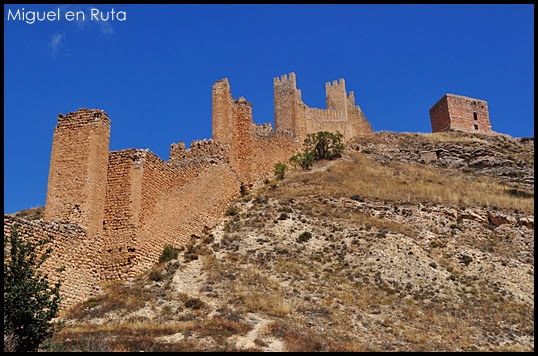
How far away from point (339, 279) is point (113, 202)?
7845 millimetres

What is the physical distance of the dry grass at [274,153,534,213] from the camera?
27.9 metres

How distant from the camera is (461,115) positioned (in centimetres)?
5250

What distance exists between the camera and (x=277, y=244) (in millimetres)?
21766

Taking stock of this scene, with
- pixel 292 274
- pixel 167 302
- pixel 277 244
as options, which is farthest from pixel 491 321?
pixel 167 302

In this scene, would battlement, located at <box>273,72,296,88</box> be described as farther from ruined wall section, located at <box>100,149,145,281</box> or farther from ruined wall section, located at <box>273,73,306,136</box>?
ruined wall section, located at <box>100,149,145,281</box>

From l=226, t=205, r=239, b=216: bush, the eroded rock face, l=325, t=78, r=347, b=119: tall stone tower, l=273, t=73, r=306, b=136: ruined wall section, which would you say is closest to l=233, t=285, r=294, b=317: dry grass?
l=226, t=205, r=239, b=216: bush

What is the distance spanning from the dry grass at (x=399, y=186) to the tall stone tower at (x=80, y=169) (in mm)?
9616

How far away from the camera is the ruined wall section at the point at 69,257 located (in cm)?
1709

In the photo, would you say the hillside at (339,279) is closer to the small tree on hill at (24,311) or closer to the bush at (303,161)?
the small tree on hill at (24,311)

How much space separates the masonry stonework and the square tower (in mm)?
31009

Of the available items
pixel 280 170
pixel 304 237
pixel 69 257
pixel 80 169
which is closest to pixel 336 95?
pixel 280 170

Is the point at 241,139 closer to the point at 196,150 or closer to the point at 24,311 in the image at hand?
the point at 196,150

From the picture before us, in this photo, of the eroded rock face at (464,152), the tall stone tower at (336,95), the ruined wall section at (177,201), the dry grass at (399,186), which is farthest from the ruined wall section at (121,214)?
the tall stone tower at (336,95)

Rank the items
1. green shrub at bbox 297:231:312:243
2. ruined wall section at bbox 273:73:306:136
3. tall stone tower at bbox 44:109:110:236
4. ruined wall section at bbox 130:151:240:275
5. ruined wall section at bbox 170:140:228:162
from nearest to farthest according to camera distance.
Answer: tall stone tower at bbox 44:109:110:236 < ruined wall section at bbox 130:151:240:275 < green shrub at bbox 297:231:312:243 < ruined wall section at bbox 170:140:228:162 < ruined wall section at bbox 273:73:306:136
